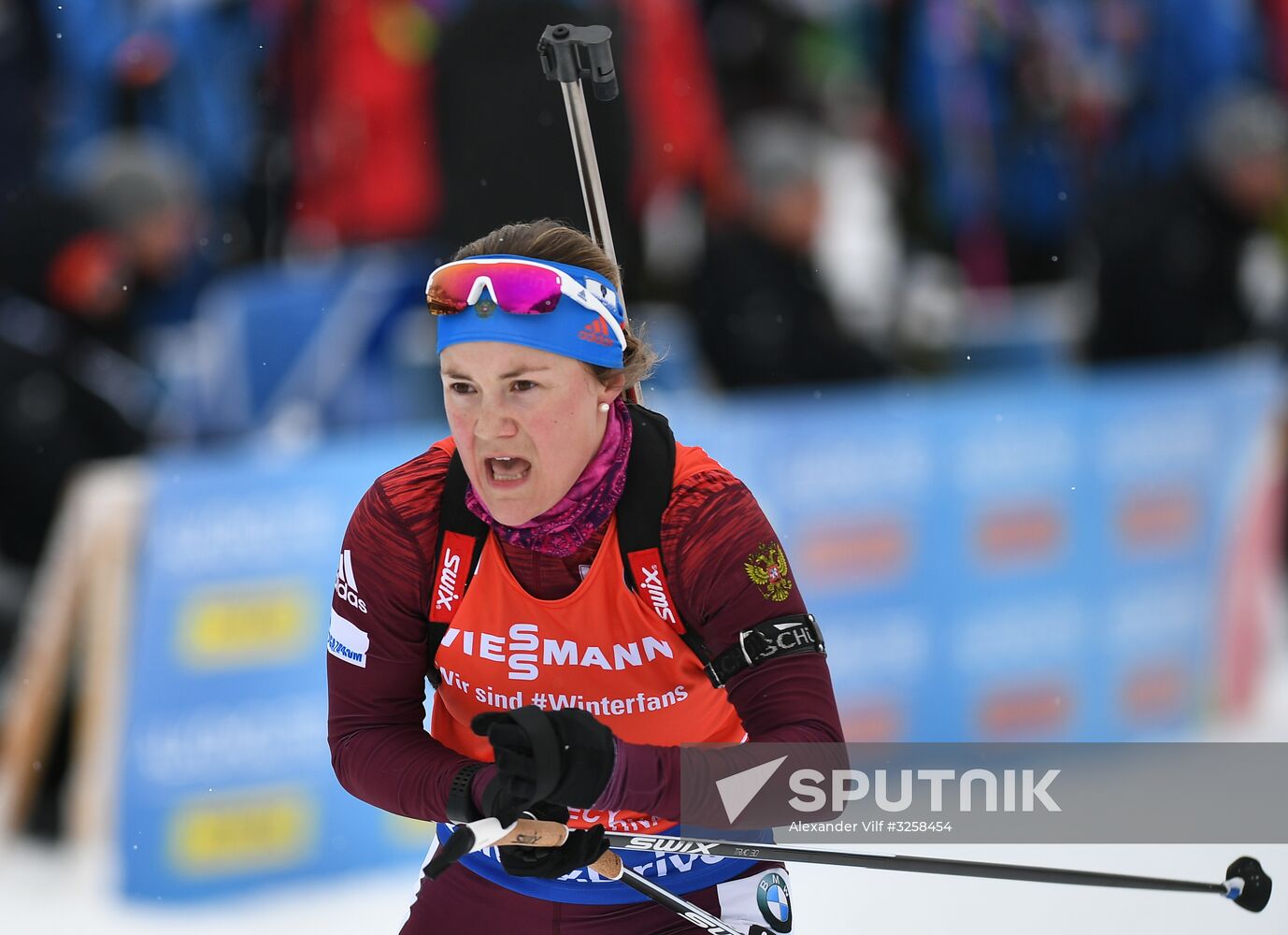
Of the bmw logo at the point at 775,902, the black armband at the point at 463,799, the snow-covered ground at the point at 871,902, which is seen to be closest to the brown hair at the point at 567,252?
the black armband at the point at 463,799

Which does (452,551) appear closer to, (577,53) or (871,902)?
(577,53)

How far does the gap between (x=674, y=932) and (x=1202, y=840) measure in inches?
84.2

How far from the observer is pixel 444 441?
9.71 feet

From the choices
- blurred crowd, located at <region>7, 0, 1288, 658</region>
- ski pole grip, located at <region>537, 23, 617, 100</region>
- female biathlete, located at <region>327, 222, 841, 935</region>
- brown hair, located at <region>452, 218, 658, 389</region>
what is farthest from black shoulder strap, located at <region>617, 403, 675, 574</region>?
blurred crowd, located at <region>7, 0, 1288, 658</region>

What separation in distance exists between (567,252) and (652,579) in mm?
497

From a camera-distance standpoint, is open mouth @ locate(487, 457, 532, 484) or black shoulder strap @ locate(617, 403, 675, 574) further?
black shoulder strap @ locate(617, 403, 675, 574)

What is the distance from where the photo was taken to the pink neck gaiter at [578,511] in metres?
2.66

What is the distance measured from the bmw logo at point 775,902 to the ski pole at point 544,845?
3.2 inches

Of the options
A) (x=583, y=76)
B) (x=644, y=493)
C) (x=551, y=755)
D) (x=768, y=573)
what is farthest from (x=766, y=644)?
(x=583, y=76)

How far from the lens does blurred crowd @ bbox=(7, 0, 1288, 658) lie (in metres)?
6.22

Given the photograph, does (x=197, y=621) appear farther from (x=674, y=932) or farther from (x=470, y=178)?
(x=674, y=932)

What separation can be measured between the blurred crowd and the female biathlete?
1789 millimetres

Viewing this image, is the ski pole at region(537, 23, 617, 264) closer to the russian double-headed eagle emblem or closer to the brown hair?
the brown hair

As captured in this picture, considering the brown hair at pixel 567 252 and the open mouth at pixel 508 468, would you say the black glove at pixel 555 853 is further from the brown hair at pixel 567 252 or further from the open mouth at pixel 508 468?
the brown hair at pixel 567 252
